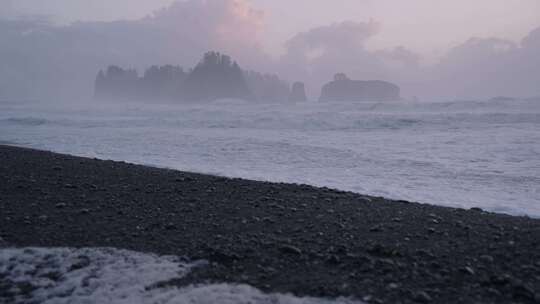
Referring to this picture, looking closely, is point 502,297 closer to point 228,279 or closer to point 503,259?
point 503,259

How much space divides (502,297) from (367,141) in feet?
41.1

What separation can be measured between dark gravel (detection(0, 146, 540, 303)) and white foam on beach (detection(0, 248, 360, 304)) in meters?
0.16

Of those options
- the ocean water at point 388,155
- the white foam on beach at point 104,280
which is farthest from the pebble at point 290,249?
the ocean water at point 388,155

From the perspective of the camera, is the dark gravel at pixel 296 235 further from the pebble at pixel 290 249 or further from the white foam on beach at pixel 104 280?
the white foam on beach at pixel 104 280

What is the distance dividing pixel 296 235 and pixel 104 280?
191 cm

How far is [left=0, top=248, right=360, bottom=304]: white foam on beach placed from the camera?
311cm

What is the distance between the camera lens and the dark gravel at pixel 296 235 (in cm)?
331

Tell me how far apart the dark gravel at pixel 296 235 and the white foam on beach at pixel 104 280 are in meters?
0.16

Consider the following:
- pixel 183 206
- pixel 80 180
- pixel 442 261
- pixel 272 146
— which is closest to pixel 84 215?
pixel 183 206

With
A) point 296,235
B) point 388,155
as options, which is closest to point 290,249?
point 296,235

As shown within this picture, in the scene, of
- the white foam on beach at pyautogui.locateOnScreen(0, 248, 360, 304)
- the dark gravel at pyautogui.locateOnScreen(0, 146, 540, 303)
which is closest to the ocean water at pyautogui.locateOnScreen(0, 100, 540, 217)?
the dark gravel at pyautogui.locateOnScreen(0, 146, 540, 303)

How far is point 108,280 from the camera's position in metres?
3.44

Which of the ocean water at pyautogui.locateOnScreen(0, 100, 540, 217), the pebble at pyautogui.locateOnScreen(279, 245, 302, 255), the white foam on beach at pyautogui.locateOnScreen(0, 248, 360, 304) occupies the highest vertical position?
the ocean water at pyautogui.locateOnScreen(0, 100, 540, 217)

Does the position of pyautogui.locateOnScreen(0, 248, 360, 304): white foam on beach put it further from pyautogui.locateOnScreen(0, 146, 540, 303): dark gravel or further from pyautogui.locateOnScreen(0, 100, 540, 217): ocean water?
pyautogui.locateOnScreen(0, 100, 540, 217): ocean water
